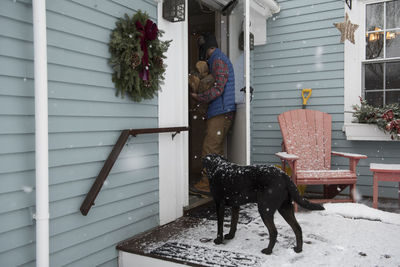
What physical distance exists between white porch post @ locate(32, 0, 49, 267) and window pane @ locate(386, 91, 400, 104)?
158 inches

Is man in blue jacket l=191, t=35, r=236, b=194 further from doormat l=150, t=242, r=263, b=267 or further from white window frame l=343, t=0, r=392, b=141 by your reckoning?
white window frame l=343, t=0, r=392, b=141

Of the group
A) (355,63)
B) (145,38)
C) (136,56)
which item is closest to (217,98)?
(145,38)

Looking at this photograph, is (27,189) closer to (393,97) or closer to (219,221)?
(219,221)

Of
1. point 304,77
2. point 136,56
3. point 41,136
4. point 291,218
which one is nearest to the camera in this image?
point 41,136

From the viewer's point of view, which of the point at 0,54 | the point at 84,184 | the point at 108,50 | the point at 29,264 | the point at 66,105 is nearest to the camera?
the point at 0,54

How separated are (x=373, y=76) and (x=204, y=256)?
11.2 feet

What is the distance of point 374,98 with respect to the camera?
433 cm

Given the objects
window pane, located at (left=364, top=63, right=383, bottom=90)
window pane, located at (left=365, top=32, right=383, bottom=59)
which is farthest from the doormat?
window pane, located at (left=365, top=32, right=383, bottom=59)

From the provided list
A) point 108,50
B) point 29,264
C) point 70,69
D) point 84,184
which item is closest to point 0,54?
point 70,69

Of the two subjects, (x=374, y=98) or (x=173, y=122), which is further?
(x=374, y=98)

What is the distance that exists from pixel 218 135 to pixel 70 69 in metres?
2.04

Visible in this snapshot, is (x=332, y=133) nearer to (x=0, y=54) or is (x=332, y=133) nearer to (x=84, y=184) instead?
(x=84, y=184)

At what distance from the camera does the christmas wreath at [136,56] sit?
2420 millimetres

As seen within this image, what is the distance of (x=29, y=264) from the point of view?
1916mm
